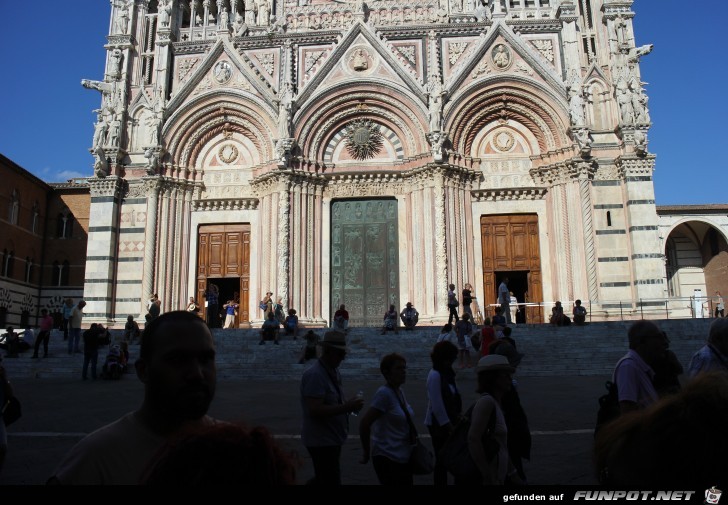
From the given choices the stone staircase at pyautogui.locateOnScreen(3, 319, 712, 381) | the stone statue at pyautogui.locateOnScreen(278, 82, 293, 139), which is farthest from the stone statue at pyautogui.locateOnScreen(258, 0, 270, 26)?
the stone staircase at pyautogui.locateOnScreen(3, 319, 712, 381)

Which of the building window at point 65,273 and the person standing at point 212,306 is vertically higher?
the building window at point 65,273

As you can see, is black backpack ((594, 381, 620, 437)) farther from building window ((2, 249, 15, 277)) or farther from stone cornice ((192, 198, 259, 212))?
building window ((2, 249, 15, 277))

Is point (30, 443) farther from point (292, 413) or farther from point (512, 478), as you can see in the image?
point (512, 478)

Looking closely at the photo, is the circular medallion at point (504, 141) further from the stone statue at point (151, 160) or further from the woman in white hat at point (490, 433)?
the woman in white hat at point (490, 433)

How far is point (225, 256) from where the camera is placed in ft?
75.8

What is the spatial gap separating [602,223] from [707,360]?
17780 mm

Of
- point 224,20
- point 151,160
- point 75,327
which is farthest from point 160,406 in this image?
point 224,20

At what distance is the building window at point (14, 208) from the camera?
31375mm

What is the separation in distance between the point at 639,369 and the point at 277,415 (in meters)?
7.06

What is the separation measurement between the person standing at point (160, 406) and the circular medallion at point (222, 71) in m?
23.2

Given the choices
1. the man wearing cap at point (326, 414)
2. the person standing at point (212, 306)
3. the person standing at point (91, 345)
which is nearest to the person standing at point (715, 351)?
the man wearing cap at point (326, 414)

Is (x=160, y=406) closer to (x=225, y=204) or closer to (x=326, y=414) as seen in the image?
(x=326, y=414)

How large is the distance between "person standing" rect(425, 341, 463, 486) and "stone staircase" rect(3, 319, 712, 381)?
9.20 meters

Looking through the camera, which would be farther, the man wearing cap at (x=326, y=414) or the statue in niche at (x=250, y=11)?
the statue in niche at (x=250, y=11)
